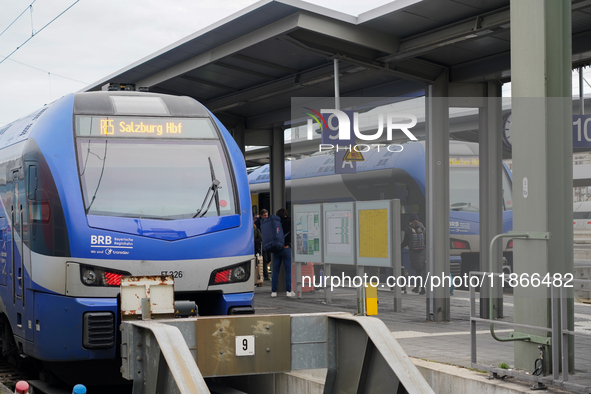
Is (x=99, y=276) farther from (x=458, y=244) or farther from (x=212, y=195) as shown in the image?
(x=458, y=244)

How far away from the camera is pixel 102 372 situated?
24.2 ft

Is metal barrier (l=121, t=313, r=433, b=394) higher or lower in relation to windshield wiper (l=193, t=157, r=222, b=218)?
lower

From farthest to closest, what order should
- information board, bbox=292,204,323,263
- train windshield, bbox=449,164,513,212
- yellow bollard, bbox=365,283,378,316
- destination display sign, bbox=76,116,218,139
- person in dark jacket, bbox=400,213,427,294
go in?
information board, bbox=292,204,323,263 → person in dark jacket, bbox=400,213,427,294 → train windshield, bbox=449,164,513,212 → destination display sign, bbox=76,116,218,139 → yellow bollard, bbox=365,283,378,316

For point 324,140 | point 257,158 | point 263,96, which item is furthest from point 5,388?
point 257,158

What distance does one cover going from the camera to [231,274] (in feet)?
23.9

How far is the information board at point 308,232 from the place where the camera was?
13.5 metres

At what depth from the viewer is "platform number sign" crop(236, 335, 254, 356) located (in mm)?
5113

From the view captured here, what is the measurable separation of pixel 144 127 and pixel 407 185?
628 cm

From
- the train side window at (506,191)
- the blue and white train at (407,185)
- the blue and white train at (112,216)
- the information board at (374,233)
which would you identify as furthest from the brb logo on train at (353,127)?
the blue and white train at (112,216)

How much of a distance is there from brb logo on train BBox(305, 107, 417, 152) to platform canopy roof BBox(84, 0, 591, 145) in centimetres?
40

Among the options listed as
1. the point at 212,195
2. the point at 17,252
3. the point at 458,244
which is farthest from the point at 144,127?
the point at 458,244

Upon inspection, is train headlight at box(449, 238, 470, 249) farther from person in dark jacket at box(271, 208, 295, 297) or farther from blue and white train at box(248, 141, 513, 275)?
person in dark jacket at box(271, 208, 295, 297)

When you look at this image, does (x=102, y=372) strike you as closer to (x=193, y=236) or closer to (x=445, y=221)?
(x=193, y=236)

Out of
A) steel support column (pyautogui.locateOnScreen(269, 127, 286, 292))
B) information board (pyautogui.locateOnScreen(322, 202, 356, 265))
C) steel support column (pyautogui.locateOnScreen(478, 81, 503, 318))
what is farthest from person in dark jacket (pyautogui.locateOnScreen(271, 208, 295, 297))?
steel support column (pyautogui.locateOnScreen(478, 81, 503, 318))
